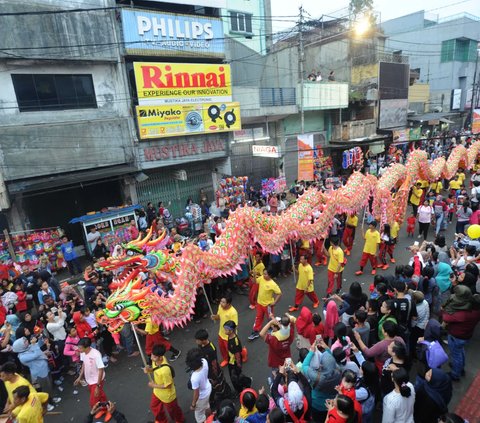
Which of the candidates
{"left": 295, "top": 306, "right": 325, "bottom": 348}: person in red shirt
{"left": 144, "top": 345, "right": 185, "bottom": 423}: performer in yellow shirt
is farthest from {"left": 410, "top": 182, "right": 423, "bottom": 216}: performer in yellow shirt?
{"left": 144, "top": 345, "right": 185, "bottom": 423}: performer in yellow shirt

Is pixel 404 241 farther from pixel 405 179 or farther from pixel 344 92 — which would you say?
pixel 344 92

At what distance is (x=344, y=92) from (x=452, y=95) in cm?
1511

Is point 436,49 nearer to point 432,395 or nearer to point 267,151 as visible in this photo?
point 267,151

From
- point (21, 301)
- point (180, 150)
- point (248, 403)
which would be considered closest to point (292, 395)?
point (248, 403)

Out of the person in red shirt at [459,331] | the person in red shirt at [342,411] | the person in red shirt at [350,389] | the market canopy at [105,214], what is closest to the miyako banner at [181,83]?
the market canopy at [105,214]

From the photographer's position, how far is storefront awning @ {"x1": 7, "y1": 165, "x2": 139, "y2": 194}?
9820 mm

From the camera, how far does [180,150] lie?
13.1 metres

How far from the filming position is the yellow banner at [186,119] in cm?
1195

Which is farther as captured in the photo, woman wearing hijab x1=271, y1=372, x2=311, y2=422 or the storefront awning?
the storefront awning

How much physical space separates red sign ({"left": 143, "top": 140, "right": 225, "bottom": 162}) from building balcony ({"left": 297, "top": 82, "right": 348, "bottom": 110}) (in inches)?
219

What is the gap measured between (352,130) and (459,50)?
17.4 m

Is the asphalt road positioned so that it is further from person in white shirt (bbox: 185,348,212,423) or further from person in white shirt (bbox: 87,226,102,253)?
person in white shirt (bbox: 87,226,102,253)

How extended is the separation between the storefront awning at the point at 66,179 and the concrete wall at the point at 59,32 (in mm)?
3480

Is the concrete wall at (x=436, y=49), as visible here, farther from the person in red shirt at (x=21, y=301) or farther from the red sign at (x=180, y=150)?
the person in red shirt at (x=21, y=301)
